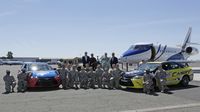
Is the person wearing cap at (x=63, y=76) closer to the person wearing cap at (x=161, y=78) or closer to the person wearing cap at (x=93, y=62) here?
the person wearing cap at (x=93, y=62)

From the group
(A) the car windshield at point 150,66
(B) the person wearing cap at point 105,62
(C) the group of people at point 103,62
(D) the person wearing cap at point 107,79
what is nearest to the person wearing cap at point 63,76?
(D) the person wearing cap at point 107,79

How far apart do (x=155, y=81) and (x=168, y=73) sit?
1519mm

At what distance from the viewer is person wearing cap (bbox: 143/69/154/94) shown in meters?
14.7

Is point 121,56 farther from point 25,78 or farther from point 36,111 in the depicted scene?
point 36,111

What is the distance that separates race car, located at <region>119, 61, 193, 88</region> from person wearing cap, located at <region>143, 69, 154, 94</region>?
458 millimetres

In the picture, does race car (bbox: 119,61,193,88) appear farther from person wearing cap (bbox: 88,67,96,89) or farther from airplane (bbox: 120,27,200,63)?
airplane (bbox: 120,27,200,63)

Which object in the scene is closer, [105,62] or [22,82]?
[22,82]

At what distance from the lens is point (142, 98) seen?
42.3 ft

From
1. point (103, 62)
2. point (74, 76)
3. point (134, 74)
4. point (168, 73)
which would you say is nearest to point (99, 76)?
point (74, 76)

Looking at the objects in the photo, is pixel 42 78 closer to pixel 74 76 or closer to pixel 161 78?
pixel 74 76

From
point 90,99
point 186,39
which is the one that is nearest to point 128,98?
point 90,99

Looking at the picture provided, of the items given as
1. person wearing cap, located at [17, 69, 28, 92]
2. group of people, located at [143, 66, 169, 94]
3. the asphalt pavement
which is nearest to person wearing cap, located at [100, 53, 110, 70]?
group of people, located at [143, 66, 169, 94]

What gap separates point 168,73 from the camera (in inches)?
666

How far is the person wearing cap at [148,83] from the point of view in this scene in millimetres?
14672
